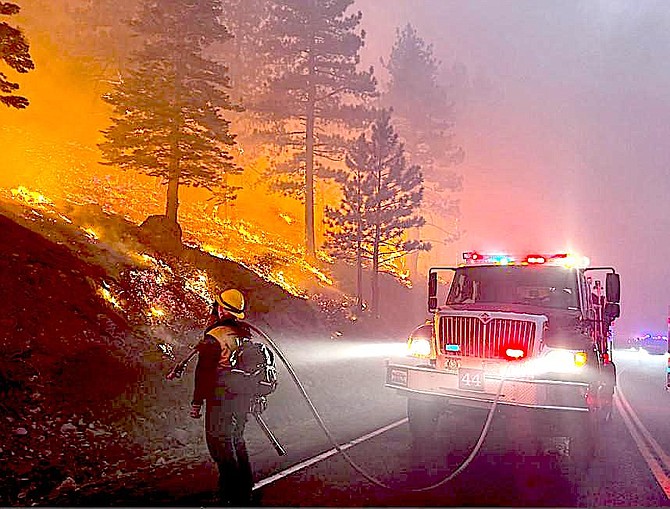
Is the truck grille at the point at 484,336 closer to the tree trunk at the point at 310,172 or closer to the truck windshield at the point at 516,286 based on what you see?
the truck windshield at the point at 516,286

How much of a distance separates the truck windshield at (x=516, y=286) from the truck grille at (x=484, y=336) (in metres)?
Result: 1.49

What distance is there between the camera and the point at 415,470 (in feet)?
27.9

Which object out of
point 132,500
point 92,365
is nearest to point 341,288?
point 92,365

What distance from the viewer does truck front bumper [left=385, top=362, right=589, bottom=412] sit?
861cm

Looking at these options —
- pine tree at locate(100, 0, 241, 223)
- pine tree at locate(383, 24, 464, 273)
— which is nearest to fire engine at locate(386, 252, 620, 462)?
pine tree at locate(100, 0, 241, 223)

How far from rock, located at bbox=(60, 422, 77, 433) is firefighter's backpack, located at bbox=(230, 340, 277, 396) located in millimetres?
3584

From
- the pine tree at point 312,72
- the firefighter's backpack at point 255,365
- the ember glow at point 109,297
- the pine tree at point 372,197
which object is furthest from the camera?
the pine tree at point 312,72

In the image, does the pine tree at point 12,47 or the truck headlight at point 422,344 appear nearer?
the truck headlight at point 422,344

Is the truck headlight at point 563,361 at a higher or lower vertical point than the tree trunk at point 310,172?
lower

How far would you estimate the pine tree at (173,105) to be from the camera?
21.4 meters

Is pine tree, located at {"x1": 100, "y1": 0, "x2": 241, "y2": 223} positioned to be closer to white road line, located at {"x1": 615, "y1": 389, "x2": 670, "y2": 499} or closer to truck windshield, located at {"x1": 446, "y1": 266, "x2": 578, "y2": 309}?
truck windshield, located at {"x1": 446, "y1": 266, "x2": 578, "y2": 309}

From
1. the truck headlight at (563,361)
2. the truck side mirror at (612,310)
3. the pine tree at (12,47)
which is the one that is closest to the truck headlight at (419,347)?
the truck headlight at (563,361)

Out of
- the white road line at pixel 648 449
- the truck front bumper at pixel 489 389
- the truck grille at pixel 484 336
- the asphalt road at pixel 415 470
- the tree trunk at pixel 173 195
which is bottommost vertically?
the white road line at pixel 648 449

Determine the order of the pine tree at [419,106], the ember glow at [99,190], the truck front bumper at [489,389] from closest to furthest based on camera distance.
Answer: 1. the truck front bumper at [489,389]
2. the ember glow at [99,190]
3. the pine tree at [419,106]
